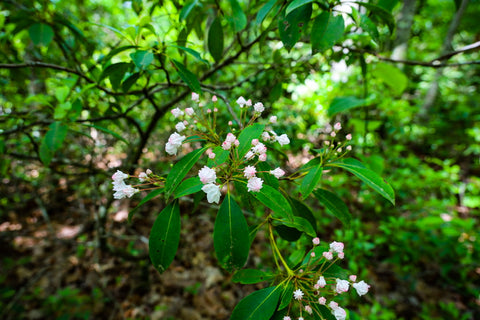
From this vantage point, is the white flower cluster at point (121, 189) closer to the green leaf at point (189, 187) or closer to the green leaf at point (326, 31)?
the green leaf at point (189, 187)

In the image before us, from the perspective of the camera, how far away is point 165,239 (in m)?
0.69

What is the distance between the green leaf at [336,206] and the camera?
2.67 ft

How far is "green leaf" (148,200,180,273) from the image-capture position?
66 cm

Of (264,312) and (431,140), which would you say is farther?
(431,140)

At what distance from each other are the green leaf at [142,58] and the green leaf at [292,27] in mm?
472

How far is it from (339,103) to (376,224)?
6.50ft

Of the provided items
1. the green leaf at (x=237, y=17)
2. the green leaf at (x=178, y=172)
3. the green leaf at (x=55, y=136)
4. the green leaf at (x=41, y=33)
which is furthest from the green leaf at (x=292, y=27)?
the green leaf at (x=41, y=33)

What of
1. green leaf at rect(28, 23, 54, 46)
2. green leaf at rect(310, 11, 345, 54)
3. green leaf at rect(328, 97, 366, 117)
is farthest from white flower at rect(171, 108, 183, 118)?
green leaf at rect(28, 23, 54, 46)

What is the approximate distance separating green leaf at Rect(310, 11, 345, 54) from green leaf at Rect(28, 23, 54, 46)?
4.62 ft

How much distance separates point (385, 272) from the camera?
91.4 inches

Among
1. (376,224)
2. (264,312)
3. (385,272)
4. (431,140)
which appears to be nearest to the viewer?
(264,312)

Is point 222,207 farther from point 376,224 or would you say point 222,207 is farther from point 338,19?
point 376,224

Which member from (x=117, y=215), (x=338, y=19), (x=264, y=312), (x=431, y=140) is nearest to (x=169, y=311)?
(x=117, y=215)

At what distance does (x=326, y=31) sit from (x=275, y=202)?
625 mm
